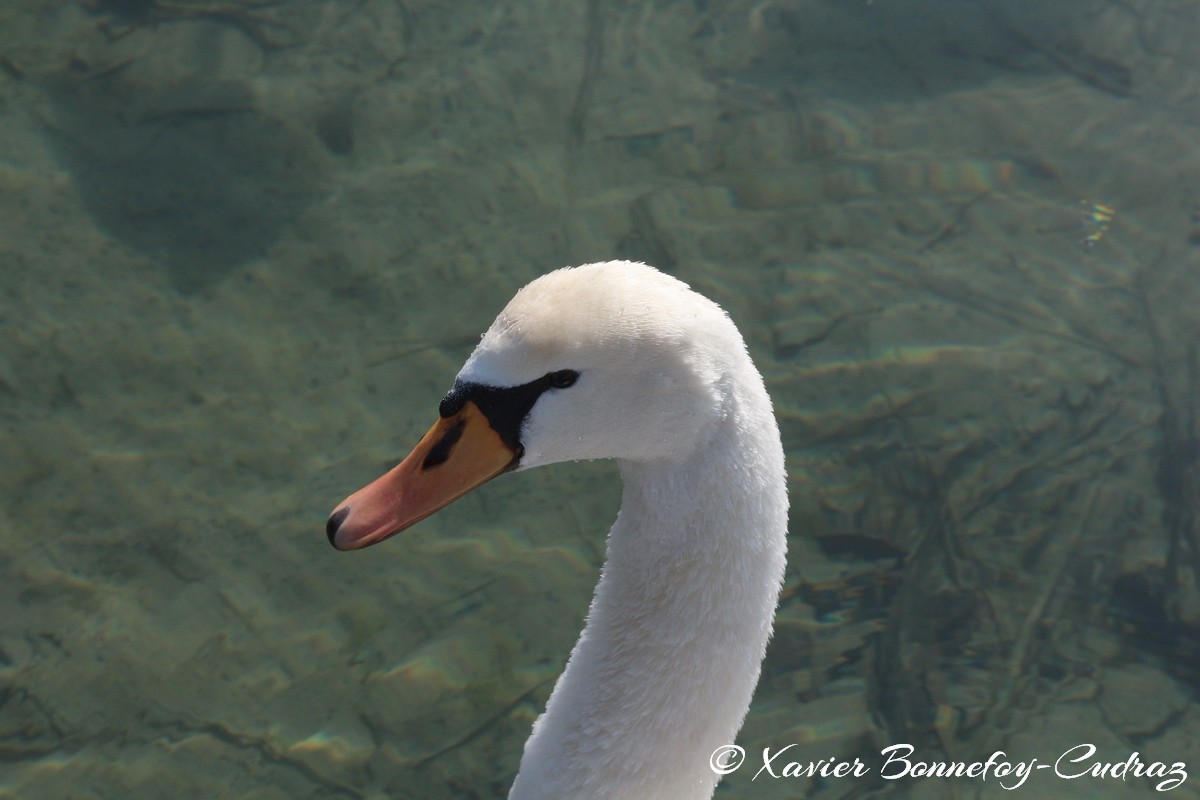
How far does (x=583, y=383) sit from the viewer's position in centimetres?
264

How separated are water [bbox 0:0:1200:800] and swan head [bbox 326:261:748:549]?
6.29 ft

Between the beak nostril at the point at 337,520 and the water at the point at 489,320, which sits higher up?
the beak nostril at the point at 337,520

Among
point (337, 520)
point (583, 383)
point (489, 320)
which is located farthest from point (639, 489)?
point (489, 320)

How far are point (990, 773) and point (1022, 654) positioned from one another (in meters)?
0.54

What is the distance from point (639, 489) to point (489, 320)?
9.19ft

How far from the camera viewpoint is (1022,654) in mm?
4742

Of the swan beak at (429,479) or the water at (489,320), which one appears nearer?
the swan beak at (429,479)

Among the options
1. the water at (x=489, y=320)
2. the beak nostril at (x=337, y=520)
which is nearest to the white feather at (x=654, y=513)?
the beak nostril at (x=337, y=520)

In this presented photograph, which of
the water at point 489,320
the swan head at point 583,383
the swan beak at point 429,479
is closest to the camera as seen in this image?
the swan head at point 583,383

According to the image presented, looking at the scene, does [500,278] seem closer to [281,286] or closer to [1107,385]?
[281,286]

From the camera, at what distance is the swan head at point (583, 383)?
8.44 feet

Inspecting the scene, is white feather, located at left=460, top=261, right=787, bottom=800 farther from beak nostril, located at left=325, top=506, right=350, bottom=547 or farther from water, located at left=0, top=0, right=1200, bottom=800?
water, located at left=0, top=0, right=1200, bottom=800

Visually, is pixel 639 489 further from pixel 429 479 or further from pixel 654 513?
pixel 429 479

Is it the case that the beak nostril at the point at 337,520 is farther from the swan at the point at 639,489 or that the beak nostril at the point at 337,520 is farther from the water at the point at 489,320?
the water at the point at 489,320
